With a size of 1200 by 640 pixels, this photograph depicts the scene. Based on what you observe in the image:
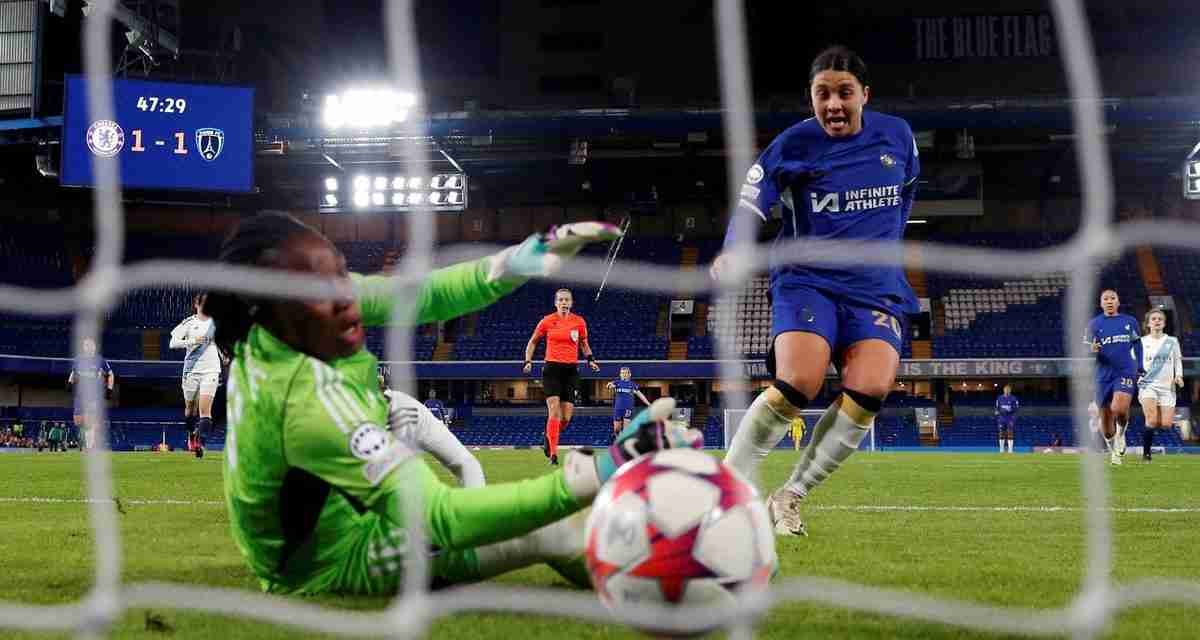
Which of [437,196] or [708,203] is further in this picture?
[708,203]

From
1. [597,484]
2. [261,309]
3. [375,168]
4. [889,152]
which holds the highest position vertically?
[375,168]

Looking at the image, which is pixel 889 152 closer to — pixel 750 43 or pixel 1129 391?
pixel 1129 391

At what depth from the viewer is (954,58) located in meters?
25.7

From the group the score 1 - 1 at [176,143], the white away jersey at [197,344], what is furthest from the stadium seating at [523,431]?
the white away jersey at [197,344]

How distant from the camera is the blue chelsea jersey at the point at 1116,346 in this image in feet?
36.3

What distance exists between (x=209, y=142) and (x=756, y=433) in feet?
46.6

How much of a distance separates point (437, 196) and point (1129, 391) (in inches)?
653

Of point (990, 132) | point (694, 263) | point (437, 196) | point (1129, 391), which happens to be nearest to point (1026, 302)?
point (990, 132)

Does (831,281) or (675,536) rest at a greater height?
(831,281)

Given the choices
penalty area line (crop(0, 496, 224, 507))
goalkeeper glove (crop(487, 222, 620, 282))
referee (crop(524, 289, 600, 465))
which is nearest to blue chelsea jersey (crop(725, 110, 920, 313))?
goalkeeper glove (crop(487, 222, 620, 282))

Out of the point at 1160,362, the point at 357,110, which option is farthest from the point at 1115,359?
the point at 357,110

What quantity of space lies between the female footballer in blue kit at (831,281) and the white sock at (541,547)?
1256 mm

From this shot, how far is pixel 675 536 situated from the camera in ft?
6.69

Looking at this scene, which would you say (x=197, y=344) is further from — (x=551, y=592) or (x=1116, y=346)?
(x=1116, y=346)
